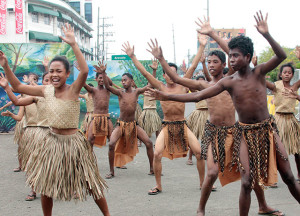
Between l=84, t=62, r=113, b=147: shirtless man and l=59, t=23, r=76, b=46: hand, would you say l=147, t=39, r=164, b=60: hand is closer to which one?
l=59, t=23, r=76, b=46: hand

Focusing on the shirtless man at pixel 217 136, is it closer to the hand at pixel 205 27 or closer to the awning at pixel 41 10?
the hand at pixel 205 27

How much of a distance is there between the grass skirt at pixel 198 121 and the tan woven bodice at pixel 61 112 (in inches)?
182

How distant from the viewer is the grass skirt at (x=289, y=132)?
5.97 m

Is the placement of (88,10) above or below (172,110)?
above

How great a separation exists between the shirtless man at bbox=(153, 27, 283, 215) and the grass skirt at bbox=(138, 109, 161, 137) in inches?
222

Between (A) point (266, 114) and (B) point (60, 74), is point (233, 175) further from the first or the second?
(B) point (60, 74)

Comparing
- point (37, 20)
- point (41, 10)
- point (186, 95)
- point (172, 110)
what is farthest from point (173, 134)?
point (37, 20)

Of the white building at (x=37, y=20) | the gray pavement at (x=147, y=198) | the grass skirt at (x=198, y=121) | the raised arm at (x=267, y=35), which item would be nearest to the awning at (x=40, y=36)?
the white building at (x=37, y=20)

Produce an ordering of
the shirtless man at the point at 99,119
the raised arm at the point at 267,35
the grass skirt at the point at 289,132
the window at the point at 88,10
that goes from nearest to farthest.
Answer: the raised arm at the point at 267,35
the grass skirt at the point at 289,132
the shirtless man at the point at 99,119
the window at the point at 88,10

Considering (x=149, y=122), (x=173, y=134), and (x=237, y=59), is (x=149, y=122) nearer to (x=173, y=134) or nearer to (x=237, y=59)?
(x=173, y=134)

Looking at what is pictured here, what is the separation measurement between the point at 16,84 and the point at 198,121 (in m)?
5.17

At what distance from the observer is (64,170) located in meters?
3.76

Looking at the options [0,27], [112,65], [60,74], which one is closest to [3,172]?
[60,74]

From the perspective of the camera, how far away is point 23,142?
5.76m
